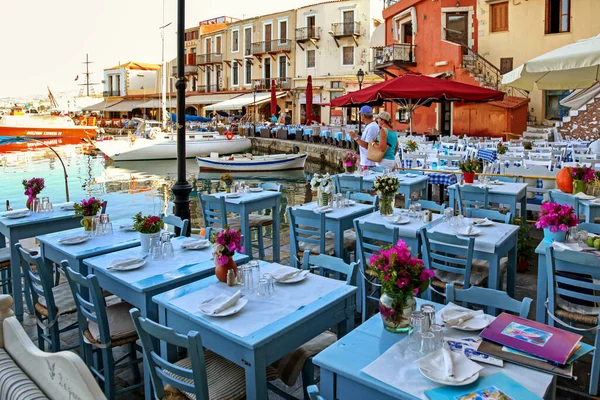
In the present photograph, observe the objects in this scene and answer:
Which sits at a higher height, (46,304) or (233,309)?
(233,309)

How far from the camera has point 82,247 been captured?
3.87 meters

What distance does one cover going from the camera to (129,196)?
1388 centimetres

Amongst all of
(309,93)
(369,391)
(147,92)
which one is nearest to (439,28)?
(309,93)

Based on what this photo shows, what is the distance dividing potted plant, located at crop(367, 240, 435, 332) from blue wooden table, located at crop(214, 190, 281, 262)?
3.39m

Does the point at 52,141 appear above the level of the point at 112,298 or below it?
above

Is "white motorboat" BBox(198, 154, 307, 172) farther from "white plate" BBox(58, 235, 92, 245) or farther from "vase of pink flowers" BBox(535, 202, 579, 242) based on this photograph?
"vase of pink flowers" BBox(535, 202, 579, 242)

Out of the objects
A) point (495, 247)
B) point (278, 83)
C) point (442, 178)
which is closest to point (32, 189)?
point (495, 247)

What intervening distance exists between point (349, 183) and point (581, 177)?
307cm

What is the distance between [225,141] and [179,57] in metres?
20.4

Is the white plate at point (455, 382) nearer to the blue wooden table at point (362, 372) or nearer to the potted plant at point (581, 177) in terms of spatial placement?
the blue wooden table at point (362, 372)

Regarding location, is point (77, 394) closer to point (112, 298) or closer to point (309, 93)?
point (112, 298)

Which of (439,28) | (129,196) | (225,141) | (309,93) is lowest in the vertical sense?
(129,196)

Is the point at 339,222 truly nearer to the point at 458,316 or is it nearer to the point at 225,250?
the point at 225,250

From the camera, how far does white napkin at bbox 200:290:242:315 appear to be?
2.53 metres
